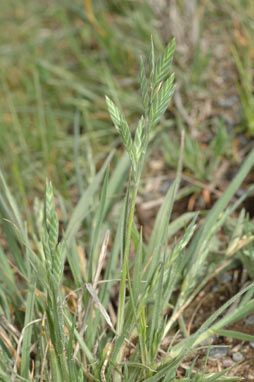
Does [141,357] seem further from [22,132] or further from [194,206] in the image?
[22,132]

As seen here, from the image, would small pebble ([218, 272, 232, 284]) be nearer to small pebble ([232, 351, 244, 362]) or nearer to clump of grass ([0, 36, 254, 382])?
clump of grass ([0, 36, 254, 382])

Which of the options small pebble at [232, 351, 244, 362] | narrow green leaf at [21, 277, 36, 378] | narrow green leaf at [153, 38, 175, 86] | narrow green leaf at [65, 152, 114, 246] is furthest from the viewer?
narrow green leaf at [65, 152, 114, 246]

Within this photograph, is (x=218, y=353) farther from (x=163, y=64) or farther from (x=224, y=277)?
(x=163, y=64)


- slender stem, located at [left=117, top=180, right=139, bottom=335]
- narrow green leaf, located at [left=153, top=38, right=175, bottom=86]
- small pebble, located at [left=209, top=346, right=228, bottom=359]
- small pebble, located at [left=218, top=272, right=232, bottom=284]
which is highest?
narrow green leaf, located at [left=153, top=38, right=175, bottom=86]

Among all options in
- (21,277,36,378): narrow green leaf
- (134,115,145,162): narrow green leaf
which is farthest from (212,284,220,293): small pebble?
(134,115,145,162): narrow green leaf

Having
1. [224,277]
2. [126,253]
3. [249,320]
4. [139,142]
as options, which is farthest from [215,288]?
[139,142]

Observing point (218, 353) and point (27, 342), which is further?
point (218, 353)

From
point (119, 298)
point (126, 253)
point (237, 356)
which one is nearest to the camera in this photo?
point (126, 253)

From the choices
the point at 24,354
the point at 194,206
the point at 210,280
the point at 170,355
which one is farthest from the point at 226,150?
the point at 24,354

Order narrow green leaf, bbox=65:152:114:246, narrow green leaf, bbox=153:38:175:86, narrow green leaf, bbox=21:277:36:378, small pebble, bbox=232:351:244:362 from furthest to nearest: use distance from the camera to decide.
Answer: narrow green leaf, bbox=65:152:114:246 < small pebble, bbox=232:351:244:362 < narrow green leaf, bbox=21:277:36:378 < narrow green leaf, bbox=153:38:175:86

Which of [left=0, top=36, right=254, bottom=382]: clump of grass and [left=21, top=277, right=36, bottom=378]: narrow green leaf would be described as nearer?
[left=0, top=36, right=254, bottom=382]: clump of grass
